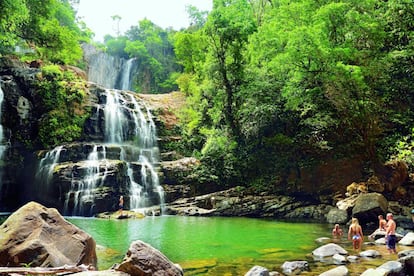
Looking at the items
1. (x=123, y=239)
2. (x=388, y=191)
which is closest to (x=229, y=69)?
(x=388, y=191)

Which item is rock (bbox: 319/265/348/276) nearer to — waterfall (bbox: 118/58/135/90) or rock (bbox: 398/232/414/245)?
rock (bbox: 398/232/414/245)

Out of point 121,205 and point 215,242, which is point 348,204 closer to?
point 215,242

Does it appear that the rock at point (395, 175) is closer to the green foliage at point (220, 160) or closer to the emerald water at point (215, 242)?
the emerald water at point (215, 242)

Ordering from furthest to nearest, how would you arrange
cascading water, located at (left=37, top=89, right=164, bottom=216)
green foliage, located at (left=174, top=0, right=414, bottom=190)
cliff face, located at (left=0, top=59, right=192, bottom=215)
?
cliff face, located at (left=0, top=59, right=192, bottom=215) < cascading water, located at (left=37, top=89, right=164, bottom=216) < green foliage, located at (left=174, top=0, right=414, bottom=190)

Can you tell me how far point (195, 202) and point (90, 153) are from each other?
765 centimetres

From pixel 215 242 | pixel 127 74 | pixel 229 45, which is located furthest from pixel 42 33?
pixel 127 74

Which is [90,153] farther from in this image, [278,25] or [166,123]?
[278,25]

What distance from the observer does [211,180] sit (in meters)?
25.2

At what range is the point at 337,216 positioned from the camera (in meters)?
18.2

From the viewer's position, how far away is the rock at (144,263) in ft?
19.7

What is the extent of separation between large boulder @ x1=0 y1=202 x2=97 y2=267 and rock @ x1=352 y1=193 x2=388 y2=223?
1279 cm

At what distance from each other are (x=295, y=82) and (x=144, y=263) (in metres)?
16.8

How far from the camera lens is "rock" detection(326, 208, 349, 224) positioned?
17833mm

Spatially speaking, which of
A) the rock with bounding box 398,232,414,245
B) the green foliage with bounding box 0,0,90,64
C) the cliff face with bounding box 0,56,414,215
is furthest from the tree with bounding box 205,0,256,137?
the rock with bounding box 398,232,414,245
